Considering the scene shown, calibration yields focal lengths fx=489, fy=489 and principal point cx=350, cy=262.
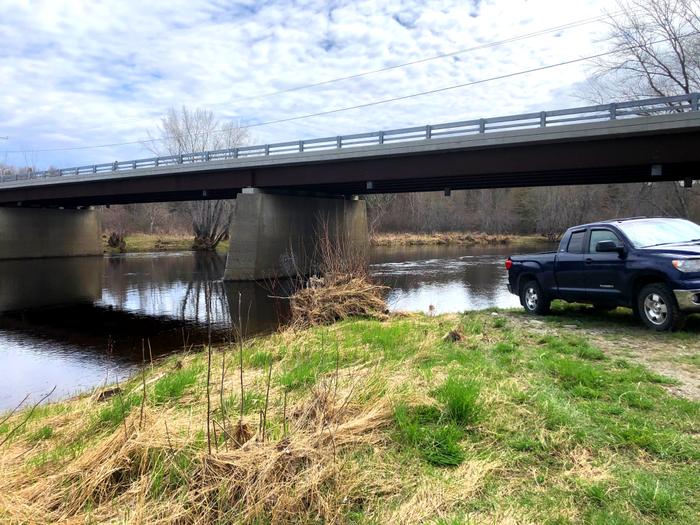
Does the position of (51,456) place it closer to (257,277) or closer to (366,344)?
(366,344)

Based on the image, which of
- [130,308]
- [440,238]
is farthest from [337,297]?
[440,238]

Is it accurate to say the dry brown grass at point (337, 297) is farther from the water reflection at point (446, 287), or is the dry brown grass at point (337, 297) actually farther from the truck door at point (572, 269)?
the truck door at point (572, 269)

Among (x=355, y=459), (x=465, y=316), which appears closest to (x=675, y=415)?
(x=355, y=459)

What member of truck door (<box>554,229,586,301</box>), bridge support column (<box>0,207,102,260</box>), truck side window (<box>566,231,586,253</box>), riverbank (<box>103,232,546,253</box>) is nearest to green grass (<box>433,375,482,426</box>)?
truck door (<box>554,229,586,301</box>)

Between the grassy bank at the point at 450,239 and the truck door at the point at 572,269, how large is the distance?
51063mm

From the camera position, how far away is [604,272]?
939cm

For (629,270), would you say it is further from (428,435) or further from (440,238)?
(440,238)

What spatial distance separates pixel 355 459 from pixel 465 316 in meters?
8.41

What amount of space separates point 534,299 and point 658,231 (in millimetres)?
3048

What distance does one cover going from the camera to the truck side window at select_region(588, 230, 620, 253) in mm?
9555

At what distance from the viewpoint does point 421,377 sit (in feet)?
18.3

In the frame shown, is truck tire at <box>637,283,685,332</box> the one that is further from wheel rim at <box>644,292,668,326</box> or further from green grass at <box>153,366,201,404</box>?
green grass at <box>153,366,201,404</box>

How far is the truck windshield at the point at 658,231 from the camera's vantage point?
350 inches

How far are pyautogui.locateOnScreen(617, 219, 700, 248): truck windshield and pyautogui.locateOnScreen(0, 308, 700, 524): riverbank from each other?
3832 millimetres
